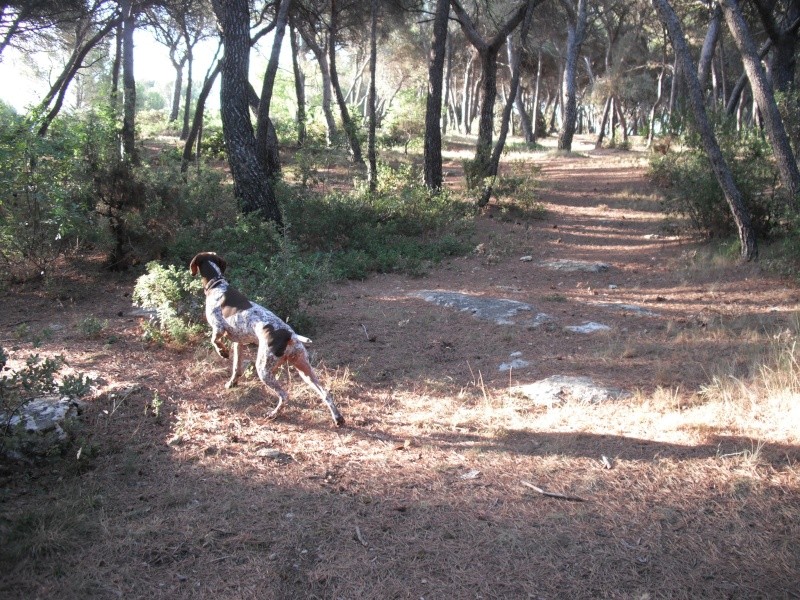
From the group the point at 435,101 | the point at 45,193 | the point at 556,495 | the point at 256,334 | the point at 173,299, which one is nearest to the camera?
the point at 556,495

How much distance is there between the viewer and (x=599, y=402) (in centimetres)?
502

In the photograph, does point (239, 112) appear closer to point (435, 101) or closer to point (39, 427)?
point (435, 101)

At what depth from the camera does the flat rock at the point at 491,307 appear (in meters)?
7.32

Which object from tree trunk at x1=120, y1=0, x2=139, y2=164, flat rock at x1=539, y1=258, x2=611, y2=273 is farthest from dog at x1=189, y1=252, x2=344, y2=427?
flat rock at x1=539, y1=258, x2=611, y2=273

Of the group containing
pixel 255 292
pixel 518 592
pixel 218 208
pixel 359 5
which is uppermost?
pixel 359 5

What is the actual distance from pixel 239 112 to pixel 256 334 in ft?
21.6

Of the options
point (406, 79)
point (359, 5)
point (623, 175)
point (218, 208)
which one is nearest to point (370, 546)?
point (218, 208)

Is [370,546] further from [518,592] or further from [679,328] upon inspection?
[679,328]

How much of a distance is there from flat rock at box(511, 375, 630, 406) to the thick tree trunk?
8843 millimetres

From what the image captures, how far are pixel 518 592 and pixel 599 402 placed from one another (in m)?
2.43

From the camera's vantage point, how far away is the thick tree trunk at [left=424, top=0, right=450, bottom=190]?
44.5ft

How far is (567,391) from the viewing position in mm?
5219

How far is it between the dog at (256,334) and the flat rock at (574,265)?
656cm

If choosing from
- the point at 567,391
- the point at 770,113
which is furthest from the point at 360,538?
the point at 770,113
